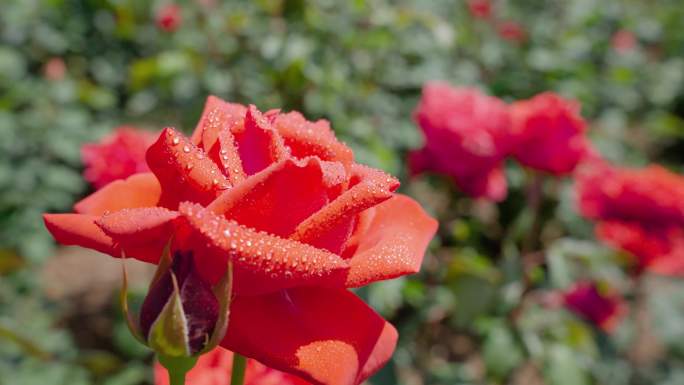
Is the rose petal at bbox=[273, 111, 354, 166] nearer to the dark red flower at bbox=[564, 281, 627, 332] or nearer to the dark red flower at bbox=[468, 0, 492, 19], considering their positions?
the dark red flower at bbox=[564, 281, 627, 332]

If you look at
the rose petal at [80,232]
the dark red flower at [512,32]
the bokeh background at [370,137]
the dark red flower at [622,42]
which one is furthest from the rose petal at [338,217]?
the dark red flower at [622,42]

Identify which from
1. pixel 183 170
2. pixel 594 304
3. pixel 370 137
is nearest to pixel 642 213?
pixel 594 304

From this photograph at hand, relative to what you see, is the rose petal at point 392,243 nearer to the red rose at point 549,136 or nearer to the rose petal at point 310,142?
the rose petal at point 310,142

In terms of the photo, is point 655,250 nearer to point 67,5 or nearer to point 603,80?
point 603,80

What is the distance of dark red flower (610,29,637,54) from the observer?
320 centimetres

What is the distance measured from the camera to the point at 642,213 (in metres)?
1.52

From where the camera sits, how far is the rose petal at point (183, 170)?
1.37 feet

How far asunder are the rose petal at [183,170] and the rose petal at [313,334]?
0.23ft

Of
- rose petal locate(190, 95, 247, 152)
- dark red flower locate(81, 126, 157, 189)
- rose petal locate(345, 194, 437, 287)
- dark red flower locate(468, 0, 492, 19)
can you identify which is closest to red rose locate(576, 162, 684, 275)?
dark red flower locate(81, 126, 157, 189)

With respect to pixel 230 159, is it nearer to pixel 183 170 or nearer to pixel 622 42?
pixel 183 170

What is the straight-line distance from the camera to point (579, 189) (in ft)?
5.32

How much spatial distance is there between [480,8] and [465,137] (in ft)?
5.25

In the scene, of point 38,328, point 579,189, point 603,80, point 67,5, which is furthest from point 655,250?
point 67,5

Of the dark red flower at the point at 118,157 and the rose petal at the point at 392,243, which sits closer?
the rose petal at the point at 392,243
